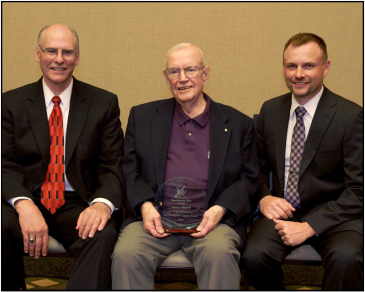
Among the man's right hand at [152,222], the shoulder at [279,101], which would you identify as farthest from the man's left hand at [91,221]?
the shoulder at [279,101]

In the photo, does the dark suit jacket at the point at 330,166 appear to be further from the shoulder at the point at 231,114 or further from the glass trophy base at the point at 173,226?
the glass trophy base at the point at 173,226

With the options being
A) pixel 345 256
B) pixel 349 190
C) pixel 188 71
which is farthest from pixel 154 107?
pixel 345 256

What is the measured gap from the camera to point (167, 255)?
2227 millimetres

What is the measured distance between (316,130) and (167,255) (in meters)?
1.22

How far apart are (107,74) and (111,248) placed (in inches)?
70.7

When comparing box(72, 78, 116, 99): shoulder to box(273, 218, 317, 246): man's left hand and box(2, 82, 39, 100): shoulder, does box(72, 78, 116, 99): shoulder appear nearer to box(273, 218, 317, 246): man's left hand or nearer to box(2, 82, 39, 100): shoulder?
box(2, 82, 39, 100): shoulder

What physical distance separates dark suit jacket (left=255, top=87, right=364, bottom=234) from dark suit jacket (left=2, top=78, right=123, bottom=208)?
1069mm

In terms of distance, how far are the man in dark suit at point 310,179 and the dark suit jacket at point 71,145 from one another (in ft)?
3.23

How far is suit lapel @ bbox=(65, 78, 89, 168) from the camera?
97.9 inches

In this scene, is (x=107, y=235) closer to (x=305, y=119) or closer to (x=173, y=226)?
(x=173, y=226)

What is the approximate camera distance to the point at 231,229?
228 centimetres

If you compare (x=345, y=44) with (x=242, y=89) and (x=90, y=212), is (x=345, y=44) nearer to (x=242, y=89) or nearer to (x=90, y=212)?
(x=242, y=89)

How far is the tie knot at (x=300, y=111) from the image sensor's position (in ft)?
8.27

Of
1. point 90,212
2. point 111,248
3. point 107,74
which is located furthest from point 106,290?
point 107,74
